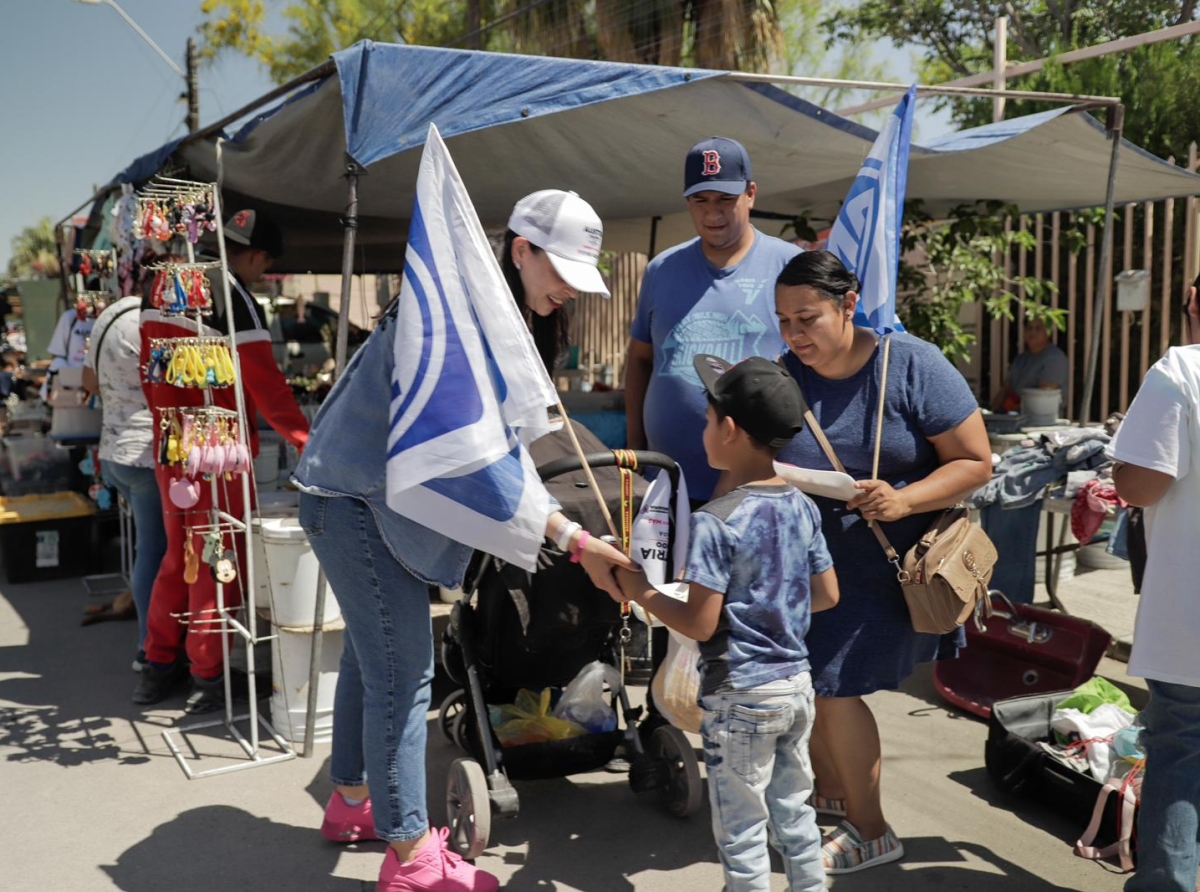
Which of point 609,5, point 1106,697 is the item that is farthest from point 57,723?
point 609,5

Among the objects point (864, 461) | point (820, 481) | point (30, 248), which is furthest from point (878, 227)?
point (30, 248)

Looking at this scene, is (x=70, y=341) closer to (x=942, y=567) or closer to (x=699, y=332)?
(x=699, y=332)

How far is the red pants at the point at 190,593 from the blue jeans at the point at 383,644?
162 cm

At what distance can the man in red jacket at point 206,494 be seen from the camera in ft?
13.7

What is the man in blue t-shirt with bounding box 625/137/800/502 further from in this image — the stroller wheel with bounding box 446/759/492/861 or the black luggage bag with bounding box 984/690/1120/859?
the black luggage bag with bounding box 984/690/1120/859

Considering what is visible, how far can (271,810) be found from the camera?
12.1 ft

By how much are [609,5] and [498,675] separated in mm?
14128

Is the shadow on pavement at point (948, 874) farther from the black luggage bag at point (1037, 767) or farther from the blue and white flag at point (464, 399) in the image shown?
the blue and white flag at point (464, 399)

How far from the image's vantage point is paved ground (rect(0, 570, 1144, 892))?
3197mm

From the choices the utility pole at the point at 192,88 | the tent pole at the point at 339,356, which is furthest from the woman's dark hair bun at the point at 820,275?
the utility pole at the point at 192,88

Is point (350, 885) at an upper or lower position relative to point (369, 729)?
lower

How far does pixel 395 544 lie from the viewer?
2.76m

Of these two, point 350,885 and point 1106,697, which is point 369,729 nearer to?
point 350,885

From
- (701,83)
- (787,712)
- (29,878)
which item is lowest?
(29,878)
